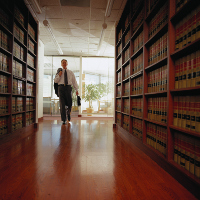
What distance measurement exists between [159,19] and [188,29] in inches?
23.2

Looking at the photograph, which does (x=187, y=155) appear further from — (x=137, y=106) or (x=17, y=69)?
(x=17, y=69)

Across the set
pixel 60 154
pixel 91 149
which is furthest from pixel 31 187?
pixel 91 149

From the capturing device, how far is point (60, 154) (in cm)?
178

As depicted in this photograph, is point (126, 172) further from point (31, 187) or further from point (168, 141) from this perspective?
point (31, 187)

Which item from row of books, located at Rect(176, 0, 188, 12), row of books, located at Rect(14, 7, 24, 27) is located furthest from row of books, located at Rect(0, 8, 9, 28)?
row of books, located at Rect(176, 0, 188, 12)

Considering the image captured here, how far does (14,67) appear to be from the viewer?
2.63 m

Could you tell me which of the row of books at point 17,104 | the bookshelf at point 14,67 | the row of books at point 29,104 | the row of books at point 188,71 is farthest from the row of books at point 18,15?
the row of books at point 188,71

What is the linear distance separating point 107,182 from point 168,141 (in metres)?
0.63

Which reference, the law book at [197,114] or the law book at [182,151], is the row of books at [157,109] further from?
the law book at [197,114]

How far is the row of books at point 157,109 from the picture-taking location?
62.0 inches

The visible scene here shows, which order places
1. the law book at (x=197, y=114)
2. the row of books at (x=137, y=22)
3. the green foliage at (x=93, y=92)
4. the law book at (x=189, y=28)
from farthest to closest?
the green foliage at (x=93, y=92), the row of books at (x=137, y=22), the law book at (x=189, y=28), the law book at (x=197, y=114)

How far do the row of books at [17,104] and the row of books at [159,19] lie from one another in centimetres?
235

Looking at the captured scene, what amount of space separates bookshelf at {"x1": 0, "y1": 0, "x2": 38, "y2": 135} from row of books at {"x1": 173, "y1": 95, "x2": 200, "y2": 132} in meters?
2.15

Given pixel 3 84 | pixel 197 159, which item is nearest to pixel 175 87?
pixel 197 159
